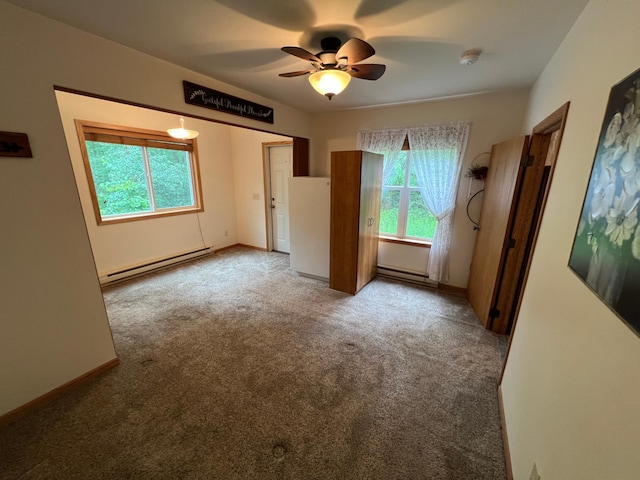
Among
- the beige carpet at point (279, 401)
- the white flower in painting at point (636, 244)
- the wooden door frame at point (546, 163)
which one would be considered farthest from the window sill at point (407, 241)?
the white flower in painting at point (636, 244)

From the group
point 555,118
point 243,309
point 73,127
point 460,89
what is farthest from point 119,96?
point 460,89

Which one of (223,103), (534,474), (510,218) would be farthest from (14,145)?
(510,218)

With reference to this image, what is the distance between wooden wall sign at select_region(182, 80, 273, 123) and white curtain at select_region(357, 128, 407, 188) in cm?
137

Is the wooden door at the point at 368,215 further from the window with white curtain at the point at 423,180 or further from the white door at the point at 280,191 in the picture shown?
the white door at the point at 280,191

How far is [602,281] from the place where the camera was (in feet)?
2.51

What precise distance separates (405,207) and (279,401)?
290 centimetres

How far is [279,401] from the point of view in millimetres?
1734

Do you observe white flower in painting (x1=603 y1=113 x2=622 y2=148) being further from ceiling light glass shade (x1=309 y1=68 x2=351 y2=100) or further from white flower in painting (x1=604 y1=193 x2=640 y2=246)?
ceiling light glass shade (x1=309 y1=68 x2=351 y2=100)

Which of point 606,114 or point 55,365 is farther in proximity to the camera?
point 55,365

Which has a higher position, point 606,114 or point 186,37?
point 186,37

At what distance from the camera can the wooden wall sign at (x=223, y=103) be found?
227cm

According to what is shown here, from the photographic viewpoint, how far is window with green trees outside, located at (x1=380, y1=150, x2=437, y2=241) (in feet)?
11.3

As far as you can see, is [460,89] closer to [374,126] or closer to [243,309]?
[374,126]

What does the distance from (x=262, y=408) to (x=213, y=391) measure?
42cm
